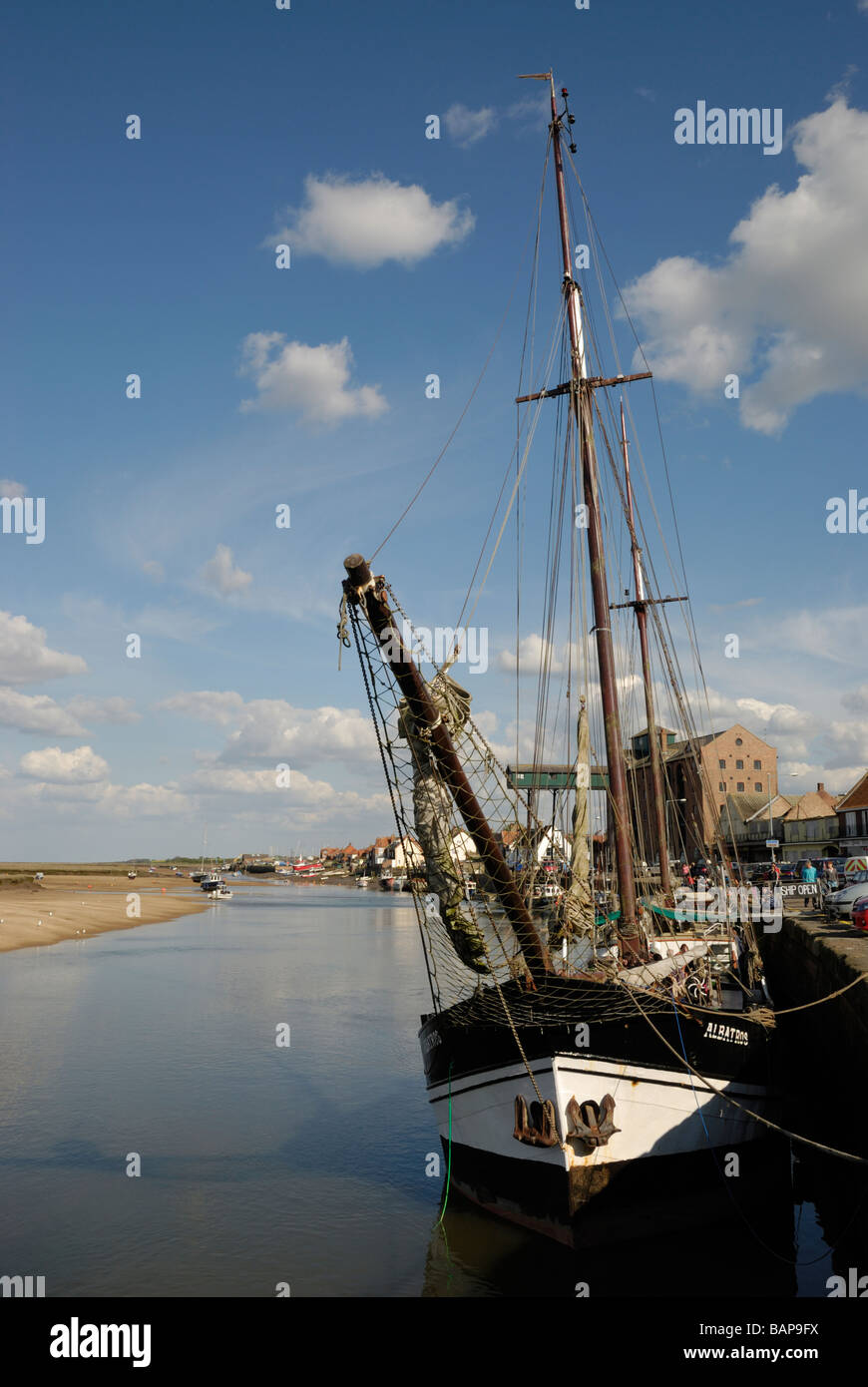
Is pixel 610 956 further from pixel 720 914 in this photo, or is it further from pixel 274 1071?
pixel 274 1071

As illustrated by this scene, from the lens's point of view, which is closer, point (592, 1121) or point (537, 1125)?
point (592, 1121)

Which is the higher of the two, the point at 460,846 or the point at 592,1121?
the point at 460,846

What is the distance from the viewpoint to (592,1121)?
1221cm

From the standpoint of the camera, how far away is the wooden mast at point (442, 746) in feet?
38.4

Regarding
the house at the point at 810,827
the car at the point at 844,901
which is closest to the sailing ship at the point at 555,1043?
the car at the point at 844,901

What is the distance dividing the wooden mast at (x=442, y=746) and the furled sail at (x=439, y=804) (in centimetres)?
14

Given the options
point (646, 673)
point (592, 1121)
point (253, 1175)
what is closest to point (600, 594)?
point (592, 1121)

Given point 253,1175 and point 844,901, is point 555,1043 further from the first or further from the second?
point 844,901

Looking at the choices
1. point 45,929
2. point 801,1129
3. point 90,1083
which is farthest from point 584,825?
point 45,929

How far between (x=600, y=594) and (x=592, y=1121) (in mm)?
9970

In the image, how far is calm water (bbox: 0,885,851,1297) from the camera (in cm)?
1240

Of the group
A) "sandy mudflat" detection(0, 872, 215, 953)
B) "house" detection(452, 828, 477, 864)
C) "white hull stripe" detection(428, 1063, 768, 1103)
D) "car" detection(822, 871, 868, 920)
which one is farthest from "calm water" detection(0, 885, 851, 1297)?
"sandy mudflat" detection(0, 872, 215, 953)

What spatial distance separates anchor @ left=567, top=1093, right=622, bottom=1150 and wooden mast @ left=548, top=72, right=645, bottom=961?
3.10 m

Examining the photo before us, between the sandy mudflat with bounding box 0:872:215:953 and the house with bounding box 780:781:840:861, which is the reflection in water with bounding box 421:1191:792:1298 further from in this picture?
the house with bounding box 780:781:840:861
